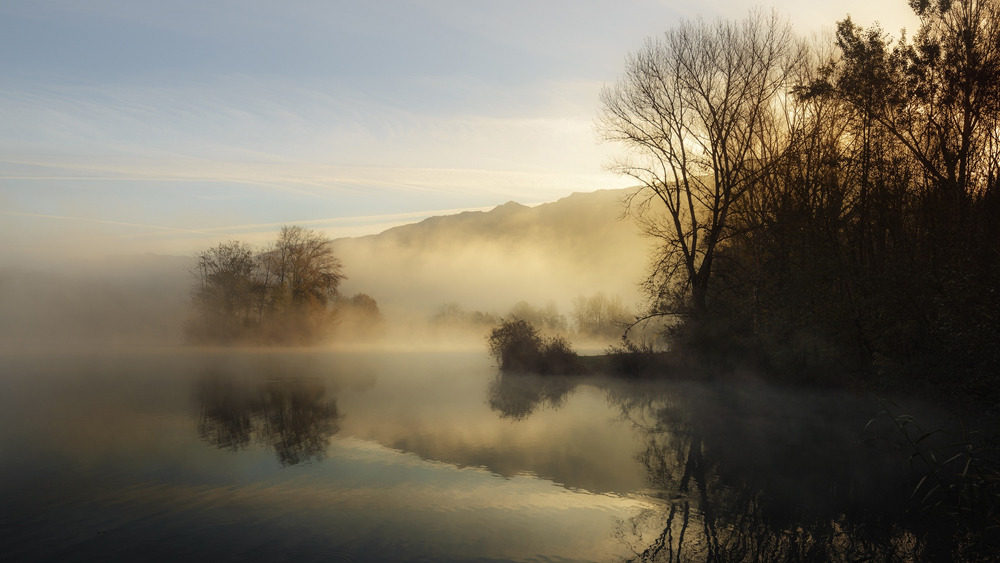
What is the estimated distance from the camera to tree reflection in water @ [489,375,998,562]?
909cm

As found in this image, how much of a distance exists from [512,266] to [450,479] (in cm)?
15833

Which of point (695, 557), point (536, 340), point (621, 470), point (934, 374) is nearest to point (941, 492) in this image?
point (934, 374)

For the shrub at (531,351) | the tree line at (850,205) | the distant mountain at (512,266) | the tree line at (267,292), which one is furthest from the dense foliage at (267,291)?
the distant mountain at (512,266)

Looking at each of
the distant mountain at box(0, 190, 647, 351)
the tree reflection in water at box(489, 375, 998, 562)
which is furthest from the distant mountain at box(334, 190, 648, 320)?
the tree reflection in water at box(489, 375, 998, 562)

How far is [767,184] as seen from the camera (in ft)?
100

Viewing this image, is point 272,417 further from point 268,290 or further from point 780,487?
point 268,290

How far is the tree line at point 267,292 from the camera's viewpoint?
6025 cm

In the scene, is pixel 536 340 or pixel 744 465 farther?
pixel 536 340

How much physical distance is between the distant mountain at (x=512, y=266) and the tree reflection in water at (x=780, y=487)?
101 metres

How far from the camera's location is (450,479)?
12.4m

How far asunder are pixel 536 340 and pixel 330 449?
71.7 feet

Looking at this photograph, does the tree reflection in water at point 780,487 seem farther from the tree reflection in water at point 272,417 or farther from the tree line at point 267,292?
the tree line at point 267,292

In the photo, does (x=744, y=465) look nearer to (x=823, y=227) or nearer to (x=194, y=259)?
(x=823, y=227)

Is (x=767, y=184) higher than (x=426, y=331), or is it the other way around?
(x=767, y=184)
